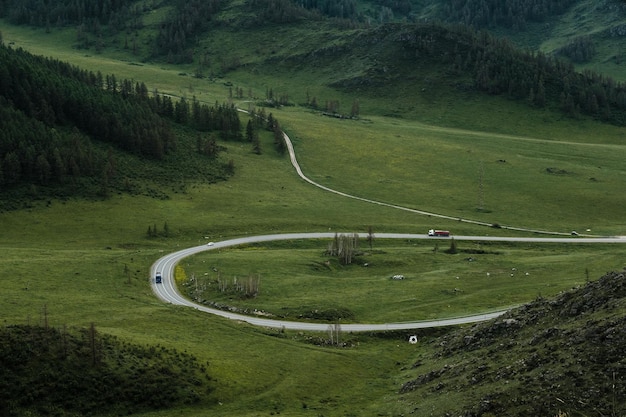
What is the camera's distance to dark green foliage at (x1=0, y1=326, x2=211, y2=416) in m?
67.6

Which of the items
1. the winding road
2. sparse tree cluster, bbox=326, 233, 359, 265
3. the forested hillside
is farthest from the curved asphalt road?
the forested hillside

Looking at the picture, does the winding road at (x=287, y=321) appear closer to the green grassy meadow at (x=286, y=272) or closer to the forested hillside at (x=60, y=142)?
the green grassy meadow at (x=286, y=272)

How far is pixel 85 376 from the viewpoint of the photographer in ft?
231

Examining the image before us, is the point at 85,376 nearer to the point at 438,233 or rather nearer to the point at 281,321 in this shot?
the point at 281,321

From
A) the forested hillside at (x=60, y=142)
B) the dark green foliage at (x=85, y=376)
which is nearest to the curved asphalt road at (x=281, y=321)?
the dark green foliage at (x=85, y=376)

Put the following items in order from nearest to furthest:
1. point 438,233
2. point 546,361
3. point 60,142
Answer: point 546,361 < point 438,233 < point 60,142

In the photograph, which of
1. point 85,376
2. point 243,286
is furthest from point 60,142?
point 85,376

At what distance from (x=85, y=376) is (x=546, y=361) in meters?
41.6

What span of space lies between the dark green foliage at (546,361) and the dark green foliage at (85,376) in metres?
22.6

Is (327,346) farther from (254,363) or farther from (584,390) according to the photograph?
(584,390)

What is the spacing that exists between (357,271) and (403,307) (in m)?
24.0

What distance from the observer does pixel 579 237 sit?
158500 mm

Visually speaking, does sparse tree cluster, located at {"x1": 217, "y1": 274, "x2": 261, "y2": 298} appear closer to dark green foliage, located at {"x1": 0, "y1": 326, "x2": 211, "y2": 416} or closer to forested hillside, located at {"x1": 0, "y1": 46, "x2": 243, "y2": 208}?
dark green foliage, located at {"x1": 0, "y1": 326, "x2": 211, "y2": 416}

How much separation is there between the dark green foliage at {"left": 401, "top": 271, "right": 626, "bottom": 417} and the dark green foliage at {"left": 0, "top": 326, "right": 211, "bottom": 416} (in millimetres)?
22606
